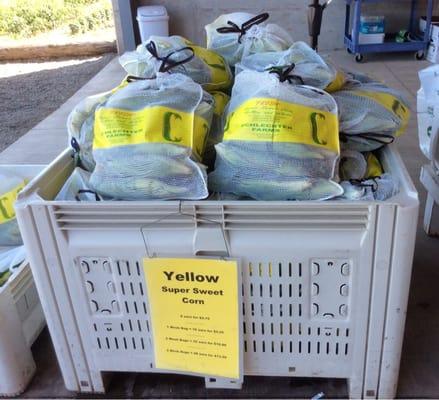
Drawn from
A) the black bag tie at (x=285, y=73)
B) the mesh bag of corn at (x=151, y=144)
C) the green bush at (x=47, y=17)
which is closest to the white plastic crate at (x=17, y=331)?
the mesh bag of corn at (x=151, y=144)

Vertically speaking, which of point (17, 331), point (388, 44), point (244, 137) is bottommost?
point (388, 44)

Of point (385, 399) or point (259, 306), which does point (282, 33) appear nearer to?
point (259, 306)

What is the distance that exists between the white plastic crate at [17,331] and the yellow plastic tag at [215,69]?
679mm

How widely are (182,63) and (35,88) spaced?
3453mm

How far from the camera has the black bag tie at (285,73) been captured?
101cm

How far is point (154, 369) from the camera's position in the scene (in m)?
1.09

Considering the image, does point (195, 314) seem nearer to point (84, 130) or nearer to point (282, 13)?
point (84, 130)

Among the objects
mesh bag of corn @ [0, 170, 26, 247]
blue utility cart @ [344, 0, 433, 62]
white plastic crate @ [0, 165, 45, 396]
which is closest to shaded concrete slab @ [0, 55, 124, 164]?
mesh bag of corn @ [0, 170, 26, 247]

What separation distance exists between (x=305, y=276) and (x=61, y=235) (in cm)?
47

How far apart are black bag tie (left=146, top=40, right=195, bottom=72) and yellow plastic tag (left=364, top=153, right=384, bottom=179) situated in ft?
1.59

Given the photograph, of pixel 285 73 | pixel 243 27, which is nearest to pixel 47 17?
pixel 243 27

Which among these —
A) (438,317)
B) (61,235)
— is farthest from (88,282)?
(438,317)

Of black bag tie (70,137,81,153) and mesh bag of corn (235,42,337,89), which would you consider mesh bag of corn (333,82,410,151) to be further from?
black bag tie (70,137,81,153)

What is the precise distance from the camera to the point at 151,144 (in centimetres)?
91
